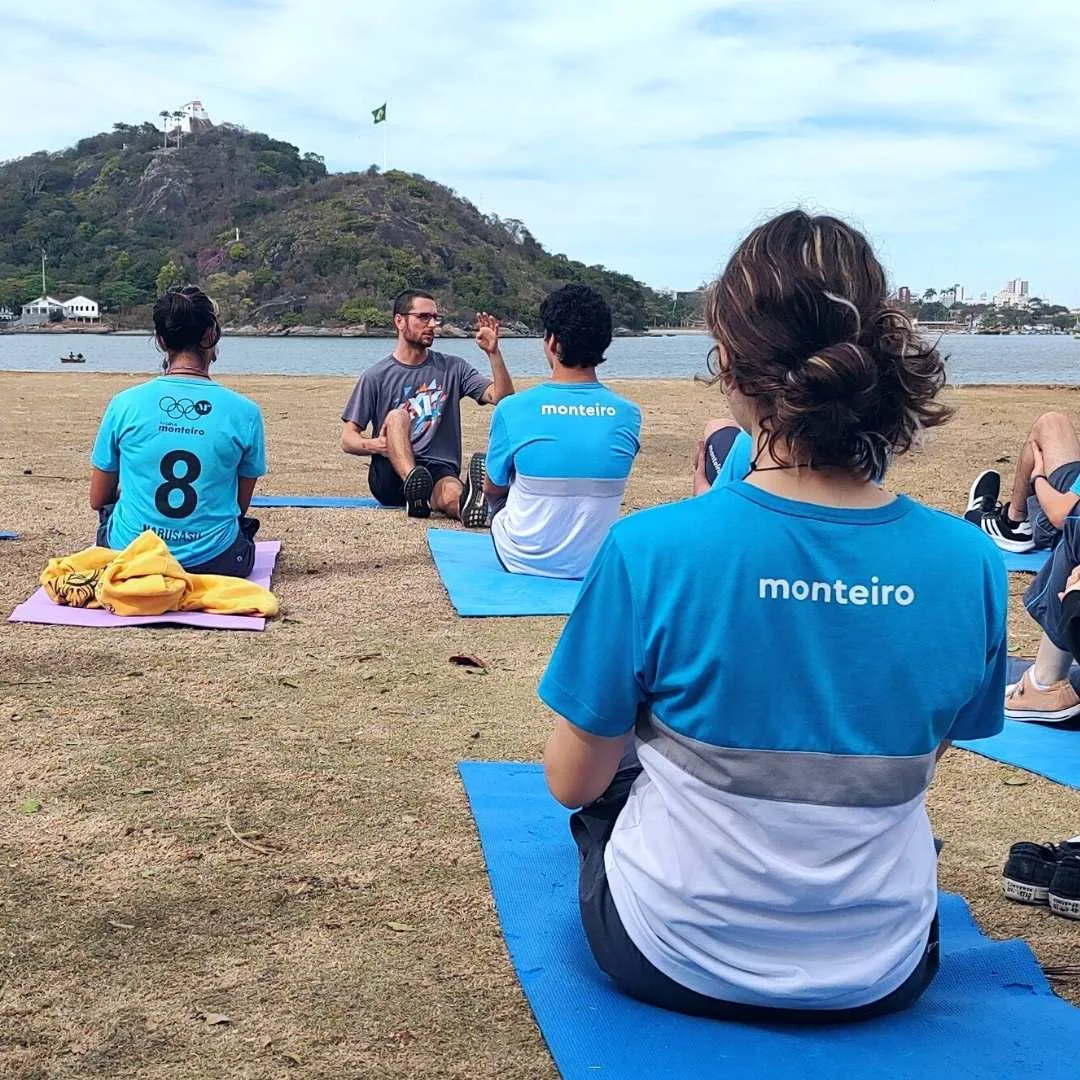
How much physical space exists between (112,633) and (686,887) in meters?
3.61

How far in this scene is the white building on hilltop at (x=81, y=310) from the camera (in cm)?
9525

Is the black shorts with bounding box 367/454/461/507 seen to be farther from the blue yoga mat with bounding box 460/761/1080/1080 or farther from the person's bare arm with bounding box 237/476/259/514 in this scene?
the blue yoga mat with bounding box 460/761/1080/1080

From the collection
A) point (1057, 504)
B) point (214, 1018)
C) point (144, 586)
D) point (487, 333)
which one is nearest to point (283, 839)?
point (214, 1018)

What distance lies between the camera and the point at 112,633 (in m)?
5.04

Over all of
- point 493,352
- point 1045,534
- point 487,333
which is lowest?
point 1045,534

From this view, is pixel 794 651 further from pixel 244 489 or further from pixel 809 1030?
pixel 244 489

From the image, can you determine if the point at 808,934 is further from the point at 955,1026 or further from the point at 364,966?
the point at 364,966

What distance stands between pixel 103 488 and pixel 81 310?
321 ft

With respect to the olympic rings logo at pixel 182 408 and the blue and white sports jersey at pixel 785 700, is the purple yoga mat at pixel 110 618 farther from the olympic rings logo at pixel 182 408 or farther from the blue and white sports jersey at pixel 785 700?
the blue and white sports jersey at pixel 785 700

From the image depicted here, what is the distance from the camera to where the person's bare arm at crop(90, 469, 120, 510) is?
5.64 meters

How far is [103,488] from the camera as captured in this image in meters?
5.69

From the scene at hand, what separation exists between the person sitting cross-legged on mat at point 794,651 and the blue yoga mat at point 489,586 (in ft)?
11.1

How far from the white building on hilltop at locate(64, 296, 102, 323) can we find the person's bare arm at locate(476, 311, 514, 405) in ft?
310

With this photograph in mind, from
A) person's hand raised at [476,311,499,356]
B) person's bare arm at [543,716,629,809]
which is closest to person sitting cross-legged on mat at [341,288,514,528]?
person's hand raised at [476,311,499,356]
